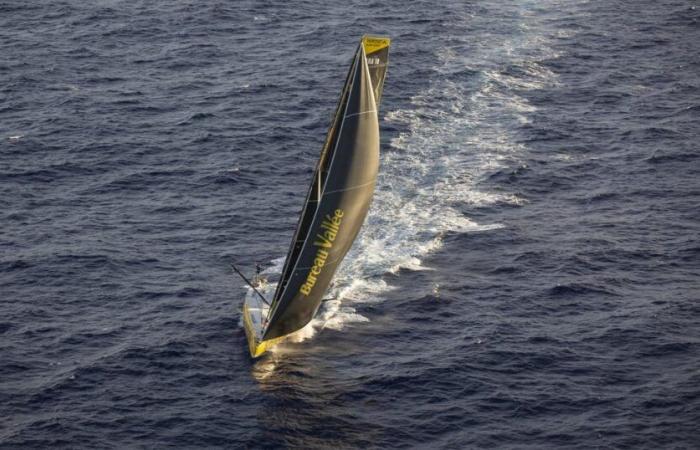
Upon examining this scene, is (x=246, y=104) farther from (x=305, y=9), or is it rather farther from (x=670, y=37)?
(x=670, y=37)

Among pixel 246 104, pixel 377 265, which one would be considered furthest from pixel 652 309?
pixel 246 104

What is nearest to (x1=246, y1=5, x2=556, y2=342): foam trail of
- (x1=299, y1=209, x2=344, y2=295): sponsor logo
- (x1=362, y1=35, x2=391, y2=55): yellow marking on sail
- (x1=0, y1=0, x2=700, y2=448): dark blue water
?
(x1=0, y1=0, x2=700, y2=448): dark blue water

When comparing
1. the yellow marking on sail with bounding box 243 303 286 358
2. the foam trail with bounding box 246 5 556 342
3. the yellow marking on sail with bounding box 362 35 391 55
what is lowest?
the yellow marking on sail with bounding box 243 303 286 358

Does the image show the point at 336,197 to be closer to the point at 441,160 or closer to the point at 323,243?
the point at 323,243

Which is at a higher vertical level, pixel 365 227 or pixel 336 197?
pixel 336 197

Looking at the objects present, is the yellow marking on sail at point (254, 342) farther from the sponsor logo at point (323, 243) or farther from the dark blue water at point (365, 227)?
the sponsor logo at point (323, 243)

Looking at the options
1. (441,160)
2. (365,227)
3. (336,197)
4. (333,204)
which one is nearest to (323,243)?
(333,204)

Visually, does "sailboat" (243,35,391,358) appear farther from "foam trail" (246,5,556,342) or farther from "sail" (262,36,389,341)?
"foam trail" (246,5,556,342)
